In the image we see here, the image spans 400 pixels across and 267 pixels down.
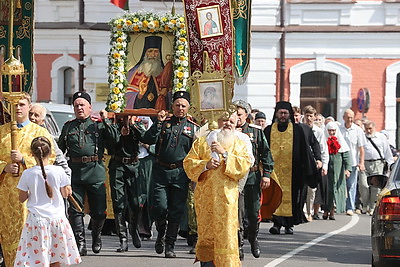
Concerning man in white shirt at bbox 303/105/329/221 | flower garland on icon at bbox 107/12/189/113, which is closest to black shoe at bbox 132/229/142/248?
flower garland on icon at bbox 107/12/189/113

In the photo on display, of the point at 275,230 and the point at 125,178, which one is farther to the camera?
the point at 275,230

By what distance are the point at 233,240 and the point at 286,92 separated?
20.6 metres

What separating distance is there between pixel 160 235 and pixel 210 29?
2646 millimetres

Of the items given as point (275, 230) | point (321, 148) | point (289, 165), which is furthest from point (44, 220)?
point (321, 148)

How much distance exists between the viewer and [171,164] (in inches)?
519

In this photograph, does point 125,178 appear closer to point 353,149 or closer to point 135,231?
point 135,231

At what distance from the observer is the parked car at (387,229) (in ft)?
33.6

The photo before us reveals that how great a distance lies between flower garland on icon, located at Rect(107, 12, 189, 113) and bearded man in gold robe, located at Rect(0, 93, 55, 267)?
11.9ft

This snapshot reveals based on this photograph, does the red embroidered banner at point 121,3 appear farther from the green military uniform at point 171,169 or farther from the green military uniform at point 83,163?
the green military uniform at point 171,169

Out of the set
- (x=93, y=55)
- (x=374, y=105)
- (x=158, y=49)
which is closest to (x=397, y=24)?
(x=374, y=105)

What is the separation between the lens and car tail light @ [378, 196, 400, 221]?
10305 mm

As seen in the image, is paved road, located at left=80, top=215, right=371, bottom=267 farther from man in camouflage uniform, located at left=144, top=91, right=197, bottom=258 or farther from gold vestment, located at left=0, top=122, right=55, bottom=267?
gold vestment, located at left=0, top=122, right=55, bottom=267

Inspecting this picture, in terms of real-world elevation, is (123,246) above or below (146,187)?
below

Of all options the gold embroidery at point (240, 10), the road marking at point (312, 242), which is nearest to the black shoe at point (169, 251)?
the road marking at point (312, 242)
